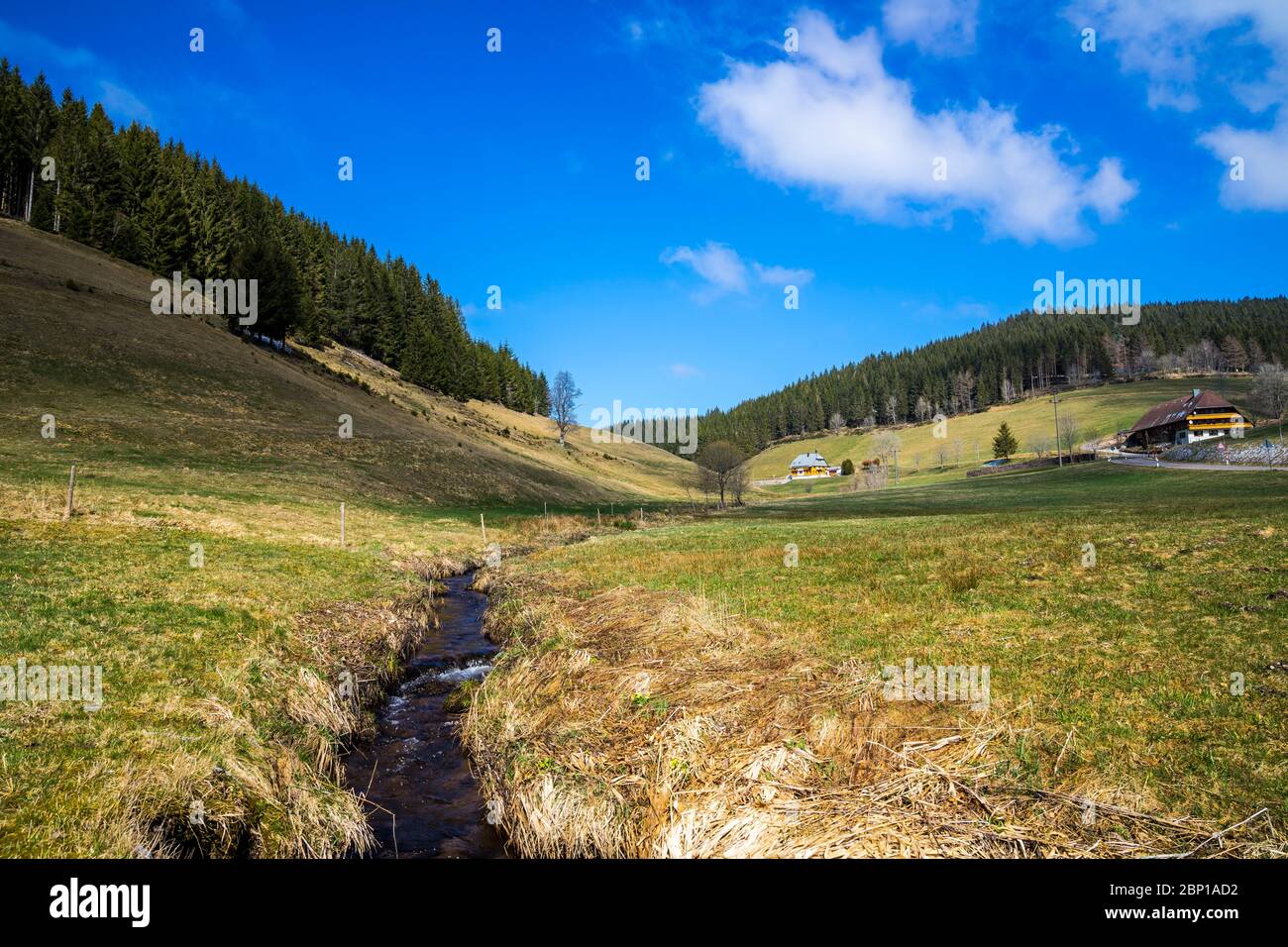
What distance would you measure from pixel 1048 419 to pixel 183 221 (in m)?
198

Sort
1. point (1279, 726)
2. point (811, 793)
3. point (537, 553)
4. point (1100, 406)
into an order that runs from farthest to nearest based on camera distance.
Answer: point (1100, 406), point (537, 553), point (1279, 726), point (811, 793)

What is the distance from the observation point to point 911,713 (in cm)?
963

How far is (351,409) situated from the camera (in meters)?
73.1

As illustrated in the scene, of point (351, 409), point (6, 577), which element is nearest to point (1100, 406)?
point (351, 409)

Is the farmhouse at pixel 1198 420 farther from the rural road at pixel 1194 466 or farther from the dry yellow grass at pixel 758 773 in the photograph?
the dry yellow grass at pixel 758 773

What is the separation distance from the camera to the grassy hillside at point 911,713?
6.85 m

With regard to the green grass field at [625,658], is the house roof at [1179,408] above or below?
above

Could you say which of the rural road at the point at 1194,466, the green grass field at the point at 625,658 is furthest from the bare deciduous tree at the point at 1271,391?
the green grass field at the point at 625,658

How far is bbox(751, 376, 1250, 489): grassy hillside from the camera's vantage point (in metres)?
153

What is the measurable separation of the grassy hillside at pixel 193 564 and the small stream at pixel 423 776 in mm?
618

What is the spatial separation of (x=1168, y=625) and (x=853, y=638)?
6.67m

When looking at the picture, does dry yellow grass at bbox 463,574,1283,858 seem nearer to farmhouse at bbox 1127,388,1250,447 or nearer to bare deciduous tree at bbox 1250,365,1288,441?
bare deciduous tree at bbox 1250,365,1288,441

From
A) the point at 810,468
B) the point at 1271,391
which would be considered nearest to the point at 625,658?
the point at 1271,391
